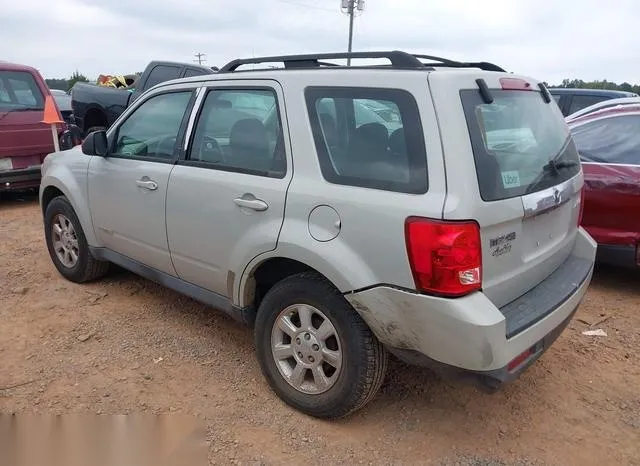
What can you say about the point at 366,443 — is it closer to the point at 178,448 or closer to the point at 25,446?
the point at 178,448

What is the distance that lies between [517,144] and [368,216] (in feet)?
2.85

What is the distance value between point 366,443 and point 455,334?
2.79 feet

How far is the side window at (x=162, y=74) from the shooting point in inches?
364

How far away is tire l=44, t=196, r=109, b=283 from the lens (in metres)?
4.53

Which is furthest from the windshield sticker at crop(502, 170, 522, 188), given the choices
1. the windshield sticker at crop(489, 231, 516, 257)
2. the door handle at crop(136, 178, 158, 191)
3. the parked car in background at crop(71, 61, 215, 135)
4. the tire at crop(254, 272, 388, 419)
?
the parked car in background at crop(71, 61, 215, 135)

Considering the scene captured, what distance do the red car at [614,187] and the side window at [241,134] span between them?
308cm

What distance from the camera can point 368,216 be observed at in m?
2.49

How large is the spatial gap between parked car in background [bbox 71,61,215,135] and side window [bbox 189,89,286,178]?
5933 mm

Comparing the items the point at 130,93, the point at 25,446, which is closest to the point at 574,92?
the point at 130,93

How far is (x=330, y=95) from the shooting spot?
9.13ft

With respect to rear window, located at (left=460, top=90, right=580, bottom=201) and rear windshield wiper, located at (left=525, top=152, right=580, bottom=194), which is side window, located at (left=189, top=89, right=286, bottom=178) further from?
rear windshield wiper, located at (left=525, top=152, right=580, bottom=194)

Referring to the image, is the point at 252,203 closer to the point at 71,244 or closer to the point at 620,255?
the point at 71,244

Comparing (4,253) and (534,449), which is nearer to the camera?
(534,449)

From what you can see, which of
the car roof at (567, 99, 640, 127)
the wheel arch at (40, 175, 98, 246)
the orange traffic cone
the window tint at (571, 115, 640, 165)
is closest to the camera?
the wheel arch at (40, 175, 98, 246)
